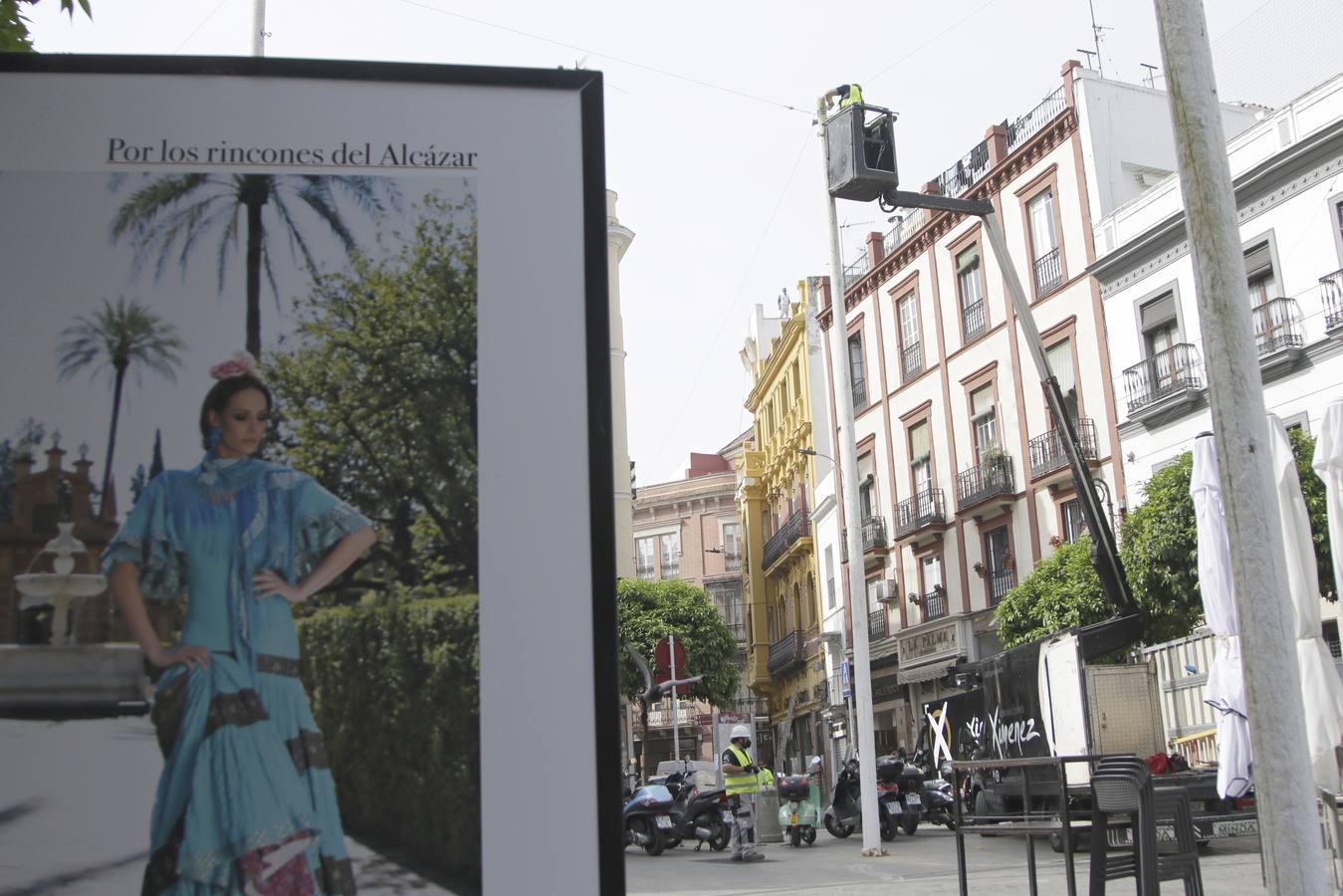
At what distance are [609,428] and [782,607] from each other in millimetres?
52011

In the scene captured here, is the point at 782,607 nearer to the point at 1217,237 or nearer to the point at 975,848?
the point at 975,848

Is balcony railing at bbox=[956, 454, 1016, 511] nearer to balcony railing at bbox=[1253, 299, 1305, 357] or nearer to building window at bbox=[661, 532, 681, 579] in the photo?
balcony railing at bbox=[1253, 299, 1305, 357]

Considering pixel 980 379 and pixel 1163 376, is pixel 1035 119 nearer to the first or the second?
pixel 980 379

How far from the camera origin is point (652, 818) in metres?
17.1

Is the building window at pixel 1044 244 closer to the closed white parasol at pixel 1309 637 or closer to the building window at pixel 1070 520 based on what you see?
→ the building window at pixel 1070 520

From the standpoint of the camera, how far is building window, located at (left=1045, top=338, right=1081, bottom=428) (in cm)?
2908

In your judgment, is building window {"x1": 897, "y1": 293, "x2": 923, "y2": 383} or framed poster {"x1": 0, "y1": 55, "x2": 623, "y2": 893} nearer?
framed poster {"x1": 0, "y1": 55, "x2": 623, "y2": 893}

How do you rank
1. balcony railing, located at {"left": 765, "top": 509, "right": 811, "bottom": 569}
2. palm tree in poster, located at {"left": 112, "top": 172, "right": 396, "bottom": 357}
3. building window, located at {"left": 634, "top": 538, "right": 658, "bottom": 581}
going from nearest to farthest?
palm tree in poster, located at {"left": 112, "top": 172, "right": 396, "bottom": 357}
balcony railing, located at {"left": 765, "top": 509, "right": 811, "bottom": 569}
building window, located at {"left": 634, "top": 538, "right": 658, "bottom": 581}

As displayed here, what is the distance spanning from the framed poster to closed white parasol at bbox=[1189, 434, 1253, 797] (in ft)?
23.1

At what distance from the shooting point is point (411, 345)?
252cm

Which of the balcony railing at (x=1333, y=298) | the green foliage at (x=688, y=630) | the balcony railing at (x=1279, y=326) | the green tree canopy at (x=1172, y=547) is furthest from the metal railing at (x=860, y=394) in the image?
the balcony railing at (x=1333, y=298)

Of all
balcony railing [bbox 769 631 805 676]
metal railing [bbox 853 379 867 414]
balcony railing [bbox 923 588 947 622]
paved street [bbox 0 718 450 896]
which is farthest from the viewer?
balcony railing [bbox 769 631 805 676]

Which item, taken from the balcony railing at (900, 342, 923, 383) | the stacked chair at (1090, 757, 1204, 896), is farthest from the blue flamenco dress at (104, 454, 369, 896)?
the balcony railing at (900, 342, 923, 383)

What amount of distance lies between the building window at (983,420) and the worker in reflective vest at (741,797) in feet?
60.4
